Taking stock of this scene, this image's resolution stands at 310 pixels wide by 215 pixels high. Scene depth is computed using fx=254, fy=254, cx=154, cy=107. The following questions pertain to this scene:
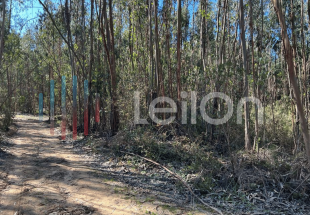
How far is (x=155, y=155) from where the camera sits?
608 cm

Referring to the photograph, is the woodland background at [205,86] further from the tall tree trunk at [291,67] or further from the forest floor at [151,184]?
the tall tree trunk at [291,67]

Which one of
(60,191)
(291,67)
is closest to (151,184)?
(60,191)

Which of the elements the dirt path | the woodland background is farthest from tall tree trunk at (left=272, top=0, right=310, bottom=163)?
the dirt path

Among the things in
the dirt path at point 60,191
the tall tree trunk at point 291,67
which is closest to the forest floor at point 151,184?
the dirt path at point 60,191

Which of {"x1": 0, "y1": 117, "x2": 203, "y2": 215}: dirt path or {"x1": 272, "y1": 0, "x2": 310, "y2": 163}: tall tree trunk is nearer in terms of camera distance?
{"x1": 272, "y1": 0, "x2": 310, "y2": 163}: tall tree trunk

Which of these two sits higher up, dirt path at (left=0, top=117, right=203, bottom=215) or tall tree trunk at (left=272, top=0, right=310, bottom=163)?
tall tree trunk at (left=272, top=0, right=310, bottom=163)

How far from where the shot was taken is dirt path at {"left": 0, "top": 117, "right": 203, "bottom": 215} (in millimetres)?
3715

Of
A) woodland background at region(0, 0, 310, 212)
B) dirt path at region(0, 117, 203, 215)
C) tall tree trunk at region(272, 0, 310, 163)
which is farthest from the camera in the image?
woodland background at region(0, 0, 310, 212)

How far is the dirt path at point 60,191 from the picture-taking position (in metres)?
3.71

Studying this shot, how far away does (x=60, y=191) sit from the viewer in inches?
175

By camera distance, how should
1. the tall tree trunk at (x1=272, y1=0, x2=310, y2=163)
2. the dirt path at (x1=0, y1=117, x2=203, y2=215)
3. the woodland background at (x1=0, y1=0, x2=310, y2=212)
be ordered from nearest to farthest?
the tall tree trunk at (x1=272, y1=0, x2=310, y2=163)
the dirt path at (x1=0, y1=117, x2=203, y2=215)
the woodland background at (x1=0, y1=0, x2=310, y2=212)

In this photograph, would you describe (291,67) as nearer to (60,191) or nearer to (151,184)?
(151,184)

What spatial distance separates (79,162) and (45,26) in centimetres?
1057

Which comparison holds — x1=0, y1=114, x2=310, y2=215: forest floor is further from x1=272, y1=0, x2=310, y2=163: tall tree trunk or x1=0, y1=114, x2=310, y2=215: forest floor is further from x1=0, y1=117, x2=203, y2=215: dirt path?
x1=272, y1=0, x2=310, y2=163: tall tree trunk
